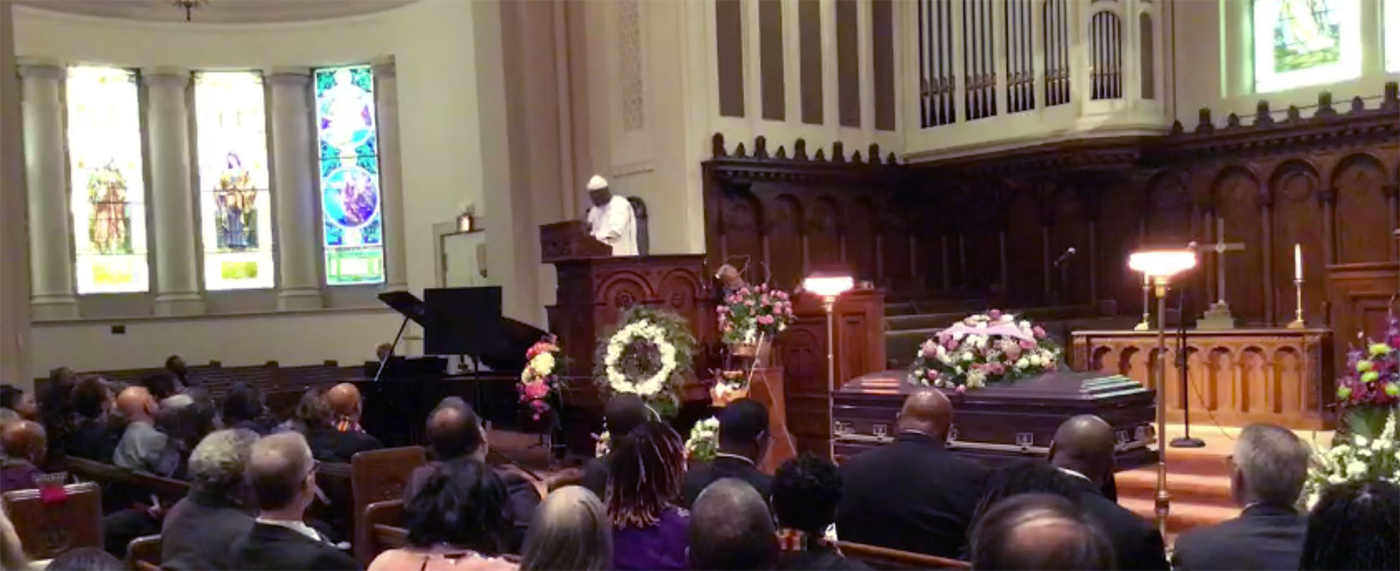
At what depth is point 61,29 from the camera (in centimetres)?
1498

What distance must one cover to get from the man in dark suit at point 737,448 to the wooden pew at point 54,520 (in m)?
2.14

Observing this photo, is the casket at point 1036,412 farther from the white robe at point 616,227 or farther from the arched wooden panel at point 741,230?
the arched wooden panel at point 741,230

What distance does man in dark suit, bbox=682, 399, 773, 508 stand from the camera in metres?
3.81

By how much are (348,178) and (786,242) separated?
7319 mm

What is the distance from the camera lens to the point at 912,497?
3.77 metres

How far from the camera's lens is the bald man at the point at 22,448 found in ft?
15.9

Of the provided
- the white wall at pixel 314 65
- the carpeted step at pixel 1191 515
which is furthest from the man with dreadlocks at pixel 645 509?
the white wall at pixel 314 65

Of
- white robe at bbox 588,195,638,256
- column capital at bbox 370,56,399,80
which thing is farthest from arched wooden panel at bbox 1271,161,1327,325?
column capital at bbox 370,56,399,80

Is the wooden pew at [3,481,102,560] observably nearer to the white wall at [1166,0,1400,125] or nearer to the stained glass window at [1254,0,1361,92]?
the white wall at [1166,0,1400,125]

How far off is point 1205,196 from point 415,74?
946cm

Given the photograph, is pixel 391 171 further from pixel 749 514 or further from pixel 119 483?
pixel 749 514

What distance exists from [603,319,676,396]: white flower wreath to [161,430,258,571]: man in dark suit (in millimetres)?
4177

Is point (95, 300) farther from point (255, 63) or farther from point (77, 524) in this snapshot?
point (77, 524)

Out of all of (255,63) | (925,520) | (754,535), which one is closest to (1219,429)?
(925,520)
